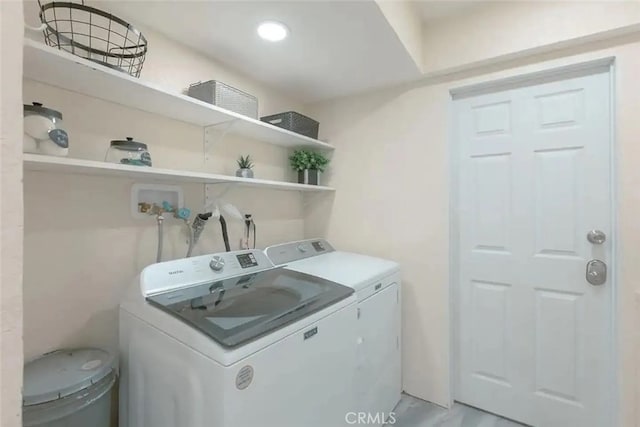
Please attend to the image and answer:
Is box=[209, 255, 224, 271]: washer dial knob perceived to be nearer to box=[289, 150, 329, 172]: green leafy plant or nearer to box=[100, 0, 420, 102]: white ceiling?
box=[289, 150, 329, 172]: green leafy plant

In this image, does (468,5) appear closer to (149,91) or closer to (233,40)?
(233,40)

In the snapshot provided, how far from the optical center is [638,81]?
147 cm

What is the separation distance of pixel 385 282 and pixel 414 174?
791 mm

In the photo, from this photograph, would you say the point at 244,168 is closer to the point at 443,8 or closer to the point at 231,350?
the point at 231,350

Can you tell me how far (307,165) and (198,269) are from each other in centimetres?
115

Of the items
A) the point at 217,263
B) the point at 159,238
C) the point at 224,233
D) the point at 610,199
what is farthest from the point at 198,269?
the point at 610,199

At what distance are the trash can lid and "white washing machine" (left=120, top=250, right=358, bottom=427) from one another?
4.4 inches

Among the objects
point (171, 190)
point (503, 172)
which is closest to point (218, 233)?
point (171, 190)

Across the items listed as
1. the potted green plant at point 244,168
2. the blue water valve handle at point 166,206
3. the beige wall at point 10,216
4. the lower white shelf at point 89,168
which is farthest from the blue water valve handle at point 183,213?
the beige wall at point 10,216

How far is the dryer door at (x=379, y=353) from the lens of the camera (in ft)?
5.05

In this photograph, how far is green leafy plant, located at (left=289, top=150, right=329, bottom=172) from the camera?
222cm

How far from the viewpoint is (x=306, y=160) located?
2225mm

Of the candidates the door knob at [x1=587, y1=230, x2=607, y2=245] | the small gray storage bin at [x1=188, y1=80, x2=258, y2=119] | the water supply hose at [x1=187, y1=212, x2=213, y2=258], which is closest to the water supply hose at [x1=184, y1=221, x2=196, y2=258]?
the water supply hose at [x1=187, y1=212, x2=213, y2=258]

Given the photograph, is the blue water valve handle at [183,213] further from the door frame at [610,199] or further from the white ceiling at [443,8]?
the white ceiling at [443,8]
